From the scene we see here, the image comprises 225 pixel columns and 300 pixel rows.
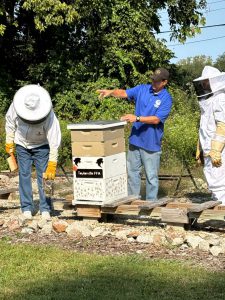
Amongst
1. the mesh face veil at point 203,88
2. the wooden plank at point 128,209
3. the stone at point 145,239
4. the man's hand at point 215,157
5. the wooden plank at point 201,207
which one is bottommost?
the stone at point 145,239

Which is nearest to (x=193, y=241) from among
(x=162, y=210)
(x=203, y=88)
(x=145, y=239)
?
(x=145, y=239)

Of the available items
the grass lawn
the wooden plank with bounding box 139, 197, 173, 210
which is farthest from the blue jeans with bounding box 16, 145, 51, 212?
the grass lawn

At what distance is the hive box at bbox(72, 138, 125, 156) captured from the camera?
24.8 feet

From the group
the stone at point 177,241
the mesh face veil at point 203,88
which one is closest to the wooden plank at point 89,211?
the stone at point 177,241

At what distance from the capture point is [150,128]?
7.95 metres

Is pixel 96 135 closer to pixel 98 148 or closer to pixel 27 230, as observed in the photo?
pixel 98 148

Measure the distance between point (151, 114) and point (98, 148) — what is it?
0.92 meters

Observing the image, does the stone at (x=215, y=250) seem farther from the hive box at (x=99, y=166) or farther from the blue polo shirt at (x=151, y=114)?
the blue polo shirt at (x=151, y=114)

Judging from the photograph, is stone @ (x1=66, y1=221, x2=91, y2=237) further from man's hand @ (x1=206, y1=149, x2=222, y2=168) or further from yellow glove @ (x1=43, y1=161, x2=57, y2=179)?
man's hand @ (x1=206, y1=149, x2=222, y2=168)

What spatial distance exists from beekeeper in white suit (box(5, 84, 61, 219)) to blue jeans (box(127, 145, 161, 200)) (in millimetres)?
1074

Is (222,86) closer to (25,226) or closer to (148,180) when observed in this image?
(148,180)

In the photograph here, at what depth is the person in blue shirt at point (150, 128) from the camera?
786 centimetres

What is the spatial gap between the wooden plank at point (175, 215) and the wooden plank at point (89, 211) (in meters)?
1.03

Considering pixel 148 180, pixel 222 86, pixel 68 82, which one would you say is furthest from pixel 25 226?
pixel 68 82
